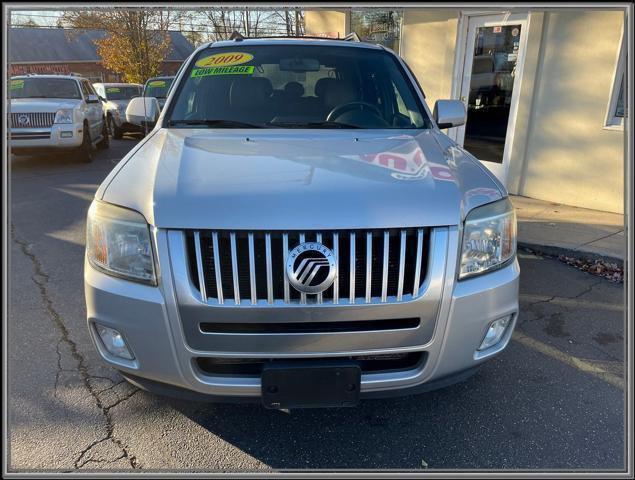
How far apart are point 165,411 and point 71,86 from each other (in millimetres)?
10191

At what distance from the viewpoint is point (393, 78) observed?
346 centimetres

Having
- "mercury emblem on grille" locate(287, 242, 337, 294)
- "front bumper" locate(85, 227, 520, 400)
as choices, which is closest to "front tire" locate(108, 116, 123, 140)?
"front bumper" locate(85, 227, 520, 400)

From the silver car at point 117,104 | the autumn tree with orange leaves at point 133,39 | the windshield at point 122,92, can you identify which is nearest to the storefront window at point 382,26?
the silver car at point 117,104

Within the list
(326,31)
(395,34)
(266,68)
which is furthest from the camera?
(326,31)

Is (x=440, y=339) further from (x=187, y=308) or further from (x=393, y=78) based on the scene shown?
(x=393, y=78)

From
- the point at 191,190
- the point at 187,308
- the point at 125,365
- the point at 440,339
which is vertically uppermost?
the point at 191,190

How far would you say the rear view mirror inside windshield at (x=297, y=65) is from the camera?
341 cm

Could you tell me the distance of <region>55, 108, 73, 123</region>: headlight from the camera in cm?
923

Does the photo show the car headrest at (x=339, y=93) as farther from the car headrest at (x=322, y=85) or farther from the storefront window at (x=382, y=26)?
the storefront window at (x=382, y=26)

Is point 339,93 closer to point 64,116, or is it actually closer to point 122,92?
point 64,116

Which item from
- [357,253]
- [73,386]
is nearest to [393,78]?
[357,253]

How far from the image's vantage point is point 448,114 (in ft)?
10.9

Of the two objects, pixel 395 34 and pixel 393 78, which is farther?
pixel 395 34

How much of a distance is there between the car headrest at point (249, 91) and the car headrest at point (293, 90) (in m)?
0.11
